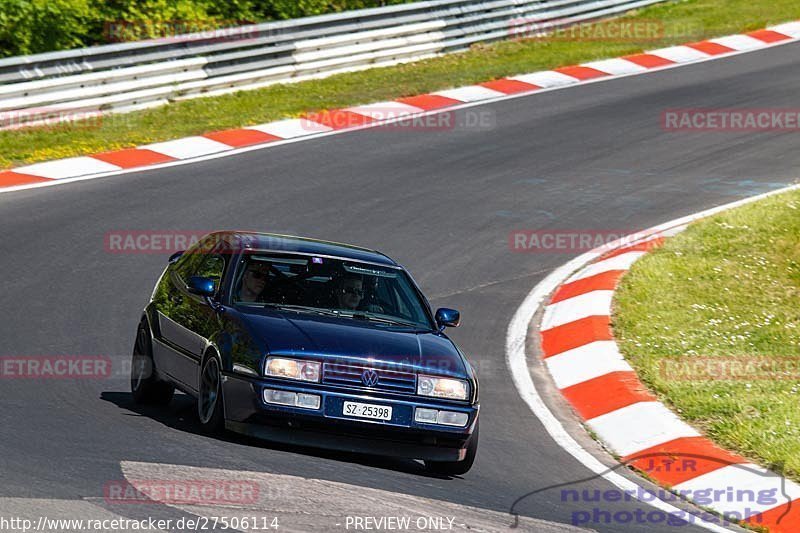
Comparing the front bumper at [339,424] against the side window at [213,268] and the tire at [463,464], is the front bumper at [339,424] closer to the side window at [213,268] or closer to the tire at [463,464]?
the tire at [463,464]

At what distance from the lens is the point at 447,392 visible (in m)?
8.23

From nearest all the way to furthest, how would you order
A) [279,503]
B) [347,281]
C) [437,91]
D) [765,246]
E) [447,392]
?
[279,503] < [447,392] < [347,281] < [765,246] < [437,91]

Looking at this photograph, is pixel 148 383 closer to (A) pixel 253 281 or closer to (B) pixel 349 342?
(A) pixel 253 281

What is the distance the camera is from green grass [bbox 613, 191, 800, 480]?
31.0 ft

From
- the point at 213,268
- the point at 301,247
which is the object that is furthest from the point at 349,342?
the point at 213,268

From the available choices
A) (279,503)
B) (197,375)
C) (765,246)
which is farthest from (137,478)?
(765,246)

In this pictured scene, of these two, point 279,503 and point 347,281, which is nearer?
point 279,503

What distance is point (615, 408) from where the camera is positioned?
10.2m

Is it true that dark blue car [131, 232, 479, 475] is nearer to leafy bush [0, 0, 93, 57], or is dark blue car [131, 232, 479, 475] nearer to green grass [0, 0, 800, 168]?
green grass [0, 0, 800, 168]

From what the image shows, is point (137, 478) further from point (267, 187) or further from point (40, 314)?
point (267, 187)

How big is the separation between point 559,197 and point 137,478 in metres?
10.2

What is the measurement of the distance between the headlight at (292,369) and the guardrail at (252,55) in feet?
36.2

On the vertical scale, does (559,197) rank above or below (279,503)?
below

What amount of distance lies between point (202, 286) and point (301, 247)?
908 mm
